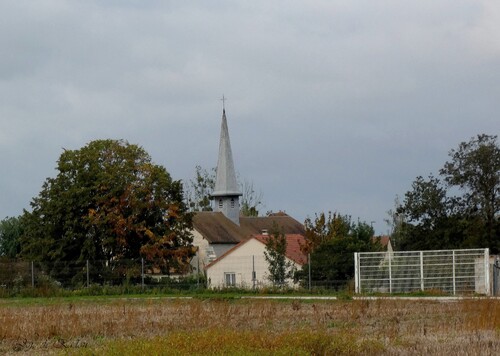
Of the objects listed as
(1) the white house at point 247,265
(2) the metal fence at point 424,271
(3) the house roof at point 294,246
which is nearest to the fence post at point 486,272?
(2) the metal fence at point 424,271

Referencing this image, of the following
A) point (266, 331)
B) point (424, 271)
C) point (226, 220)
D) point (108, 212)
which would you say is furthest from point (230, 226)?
point (266, 331)

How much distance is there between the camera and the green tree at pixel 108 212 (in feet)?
212

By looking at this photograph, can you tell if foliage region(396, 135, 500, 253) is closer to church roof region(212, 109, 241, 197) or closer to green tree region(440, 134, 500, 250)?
Result: green tree region(440, 134, 500, 250)

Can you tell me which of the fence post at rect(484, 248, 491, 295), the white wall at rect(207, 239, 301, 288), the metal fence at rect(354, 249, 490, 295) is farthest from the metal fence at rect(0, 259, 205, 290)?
the fence post at rect(484, 248, 491, 295)

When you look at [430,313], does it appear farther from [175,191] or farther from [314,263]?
[175,191]

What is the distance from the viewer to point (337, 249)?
172 ft

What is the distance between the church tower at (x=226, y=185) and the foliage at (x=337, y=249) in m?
37.3

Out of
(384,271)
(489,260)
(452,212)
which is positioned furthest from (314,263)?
(452,212)

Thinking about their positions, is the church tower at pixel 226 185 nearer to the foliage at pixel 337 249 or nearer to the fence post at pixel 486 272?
the foliage at pixel 337 249

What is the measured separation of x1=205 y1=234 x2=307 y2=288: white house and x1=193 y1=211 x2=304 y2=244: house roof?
15.9m

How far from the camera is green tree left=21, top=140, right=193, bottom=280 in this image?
64.6 meters

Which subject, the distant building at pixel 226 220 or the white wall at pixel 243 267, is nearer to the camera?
the white wall at pixel 243 267

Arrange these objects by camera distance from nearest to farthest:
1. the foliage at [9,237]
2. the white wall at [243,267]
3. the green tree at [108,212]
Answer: the white wall at [243,267]
the green tree at [108,212]
the foliage at [9,237]

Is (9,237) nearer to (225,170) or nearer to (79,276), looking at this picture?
(225,170)
